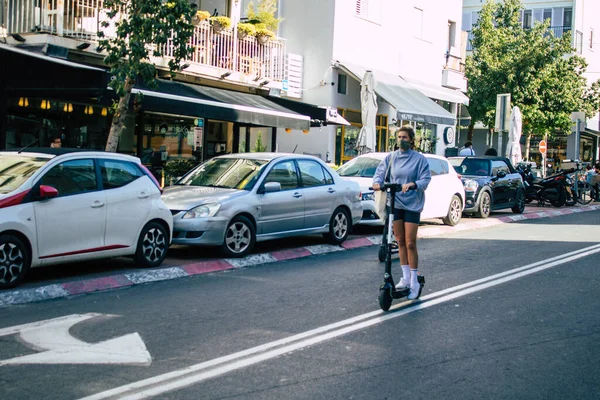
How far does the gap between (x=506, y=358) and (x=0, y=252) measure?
5.38 m

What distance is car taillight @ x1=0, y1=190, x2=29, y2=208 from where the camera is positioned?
26.7 feet

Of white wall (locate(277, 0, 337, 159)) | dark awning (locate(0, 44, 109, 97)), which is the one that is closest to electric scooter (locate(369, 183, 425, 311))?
dark awning (locate(0, 44, 109, 97))

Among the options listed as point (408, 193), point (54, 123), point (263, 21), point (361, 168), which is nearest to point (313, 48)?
point (263, 21)

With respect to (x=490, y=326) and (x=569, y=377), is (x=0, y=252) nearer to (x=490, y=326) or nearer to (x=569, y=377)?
(x=490, y=326)

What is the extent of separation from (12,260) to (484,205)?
1383 centimetres

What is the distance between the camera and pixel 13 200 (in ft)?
27.0

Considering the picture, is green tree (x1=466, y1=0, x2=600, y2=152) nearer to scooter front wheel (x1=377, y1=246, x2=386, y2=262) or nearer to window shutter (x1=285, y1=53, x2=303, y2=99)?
window shutter (x1=285, y1=53, x2=303, y2=99)

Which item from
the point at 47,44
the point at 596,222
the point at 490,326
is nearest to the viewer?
the point at 490,326

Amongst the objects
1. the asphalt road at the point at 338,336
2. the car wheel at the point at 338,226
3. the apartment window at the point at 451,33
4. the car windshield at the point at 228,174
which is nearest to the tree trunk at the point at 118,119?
the car windshield at the point at 228,174

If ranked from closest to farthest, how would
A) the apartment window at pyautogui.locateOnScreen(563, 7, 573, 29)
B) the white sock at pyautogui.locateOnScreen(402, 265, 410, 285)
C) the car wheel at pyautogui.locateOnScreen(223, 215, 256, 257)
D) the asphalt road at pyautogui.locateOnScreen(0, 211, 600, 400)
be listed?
the asphalt road at pyautogui.locateOnScreen(0, 211, 600, 400) → the white sock at pyautogui.locateOnScreen(402, 265, 410, 285) → the car wheel at pyautogui.locateOnScreen(223, 215, 256, 257) → the apartment window at pyautogui.locateOnScreen(563, 7, 573, 29)


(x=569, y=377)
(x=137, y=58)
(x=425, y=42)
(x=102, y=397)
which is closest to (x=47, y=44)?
(x=137, y=58)

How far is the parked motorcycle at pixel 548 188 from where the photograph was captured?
24.4 meters

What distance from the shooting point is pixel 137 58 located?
40.6ft

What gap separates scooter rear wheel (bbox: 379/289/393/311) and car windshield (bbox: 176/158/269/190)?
4400 millimetres
